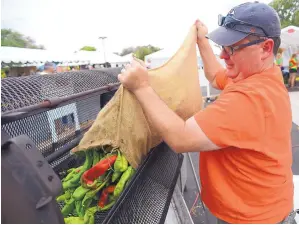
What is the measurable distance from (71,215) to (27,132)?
53 cm

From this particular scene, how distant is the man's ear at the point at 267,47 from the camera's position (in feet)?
4.51

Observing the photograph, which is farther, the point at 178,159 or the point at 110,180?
the point at 178,159

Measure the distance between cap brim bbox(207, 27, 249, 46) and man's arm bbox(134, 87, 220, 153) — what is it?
1.55ft

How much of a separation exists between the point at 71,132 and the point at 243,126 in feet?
4.61

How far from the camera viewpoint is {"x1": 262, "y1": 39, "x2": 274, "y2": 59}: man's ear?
1.38 meters

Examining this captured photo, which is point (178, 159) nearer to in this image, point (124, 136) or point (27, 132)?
point (124, 136)

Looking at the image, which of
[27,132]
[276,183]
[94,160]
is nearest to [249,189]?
[276,183]

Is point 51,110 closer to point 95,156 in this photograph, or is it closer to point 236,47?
point 95,156

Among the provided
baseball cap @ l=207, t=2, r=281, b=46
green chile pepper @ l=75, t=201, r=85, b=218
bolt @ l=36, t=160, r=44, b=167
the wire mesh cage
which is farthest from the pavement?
bolt @ l=36, t=160, r=44, b=167

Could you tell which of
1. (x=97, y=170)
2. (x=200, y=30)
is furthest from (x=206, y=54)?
(x=97, y=170)

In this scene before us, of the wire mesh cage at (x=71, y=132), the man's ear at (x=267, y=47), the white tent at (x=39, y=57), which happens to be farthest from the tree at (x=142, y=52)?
the white tent at (x=39, y=57)

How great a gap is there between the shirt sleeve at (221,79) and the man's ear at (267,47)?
59 centimetres

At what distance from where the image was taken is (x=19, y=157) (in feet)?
2.73

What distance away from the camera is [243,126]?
3.98ft
